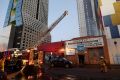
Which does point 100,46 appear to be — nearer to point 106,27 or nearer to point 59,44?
point 106,27

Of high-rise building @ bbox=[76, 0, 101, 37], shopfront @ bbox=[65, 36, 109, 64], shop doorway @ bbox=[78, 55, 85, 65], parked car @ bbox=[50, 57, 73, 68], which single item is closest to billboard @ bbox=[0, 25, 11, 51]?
shopfront @ bbox=[65, 36, 109, 64]

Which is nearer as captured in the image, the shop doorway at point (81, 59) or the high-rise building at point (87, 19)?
the shop doorway at point (81, 59)

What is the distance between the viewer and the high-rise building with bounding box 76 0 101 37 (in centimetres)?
16712

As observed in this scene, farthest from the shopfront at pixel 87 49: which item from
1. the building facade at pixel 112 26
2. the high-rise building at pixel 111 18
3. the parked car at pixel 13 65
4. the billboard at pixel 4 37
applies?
the billboard at pixel 4 37

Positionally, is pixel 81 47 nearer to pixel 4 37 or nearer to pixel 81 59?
pixel 81 59

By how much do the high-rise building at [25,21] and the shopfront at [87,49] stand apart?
6257 cm

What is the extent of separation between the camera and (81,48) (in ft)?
99.2

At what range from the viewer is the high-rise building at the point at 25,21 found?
103250 mm

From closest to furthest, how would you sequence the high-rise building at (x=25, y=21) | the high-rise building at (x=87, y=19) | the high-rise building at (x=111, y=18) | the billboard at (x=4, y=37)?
the high-rise building at (x=111, y=18) → the billboard at (x=4, y=37) → the high-rise building at (x=25, y=21) → the high-rise building at (x=87, y=19)

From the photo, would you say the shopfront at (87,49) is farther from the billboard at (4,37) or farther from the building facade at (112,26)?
the billboard at (4,37)

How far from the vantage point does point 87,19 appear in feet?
559

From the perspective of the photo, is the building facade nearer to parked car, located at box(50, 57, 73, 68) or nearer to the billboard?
parked car, located at box(50, 57, 73, 68)

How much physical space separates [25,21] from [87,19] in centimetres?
8590

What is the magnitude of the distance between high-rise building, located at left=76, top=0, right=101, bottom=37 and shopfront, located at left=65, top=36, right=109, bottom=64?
136m
